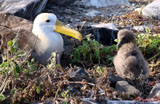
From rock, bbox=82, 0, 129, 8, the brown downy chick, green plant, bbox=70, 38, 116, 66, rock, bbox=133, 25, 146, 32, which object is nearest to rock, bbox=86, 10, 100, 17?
rock, bbox=82, 0, 129, 8

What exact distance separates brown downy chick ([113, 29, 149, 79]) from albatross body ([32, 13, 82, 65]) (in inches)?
32.5

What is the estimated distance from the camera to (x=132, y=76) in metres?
4.41

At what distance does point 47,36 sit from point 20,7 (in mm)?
1938

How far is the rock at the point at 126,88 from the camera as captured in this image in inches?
144

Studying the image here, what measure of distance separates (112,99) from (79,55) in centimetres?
254

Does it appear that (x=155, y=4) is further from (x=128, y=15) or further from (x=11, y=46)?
(x=11, y=46)

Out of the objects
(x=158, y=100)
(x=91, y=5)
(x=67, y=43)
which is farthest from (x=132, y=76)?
(x=91, y=5)

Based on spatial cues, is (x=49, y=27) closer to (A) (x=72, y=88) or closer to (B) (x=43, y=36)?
(B) (x=43, y=36)

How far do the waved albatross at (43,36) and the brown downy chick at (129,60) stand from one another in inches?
32.5

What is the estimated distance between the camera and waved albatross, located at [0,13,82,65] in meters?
5.35

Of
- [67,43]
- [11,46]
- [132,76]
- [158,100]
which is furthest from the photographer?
[67,43]

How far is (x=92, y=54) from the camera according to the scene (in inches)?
230

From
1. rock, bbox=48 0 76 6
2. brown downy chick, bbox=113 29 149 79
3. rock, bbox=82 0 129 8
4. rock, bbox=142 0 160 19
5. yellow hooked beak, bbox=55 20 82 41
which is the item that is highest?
rock, bbox=48 0 76 6

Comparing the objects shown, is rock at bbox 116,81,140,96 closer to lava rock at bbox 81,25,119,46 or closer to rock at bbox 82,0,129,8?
lava rock at bbox 81,25,119,46
